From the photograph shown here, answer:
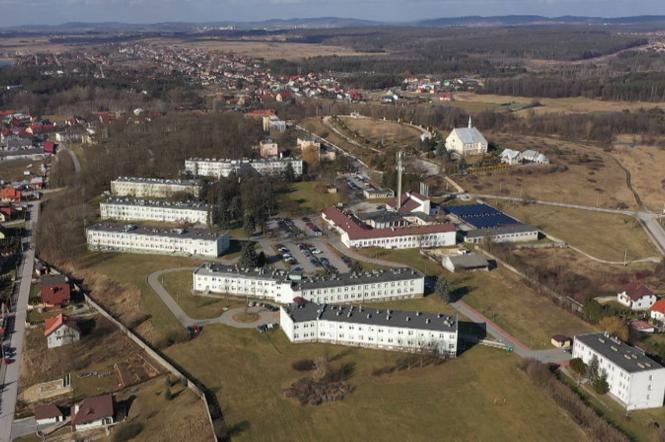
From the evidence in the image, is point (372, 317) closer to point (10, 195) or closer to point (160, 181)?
point (160, 181)

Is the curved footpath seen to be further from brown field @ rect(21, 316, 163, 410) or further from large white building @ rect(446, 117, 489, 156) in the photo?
large white building @ rect(446, 117, 489, 156)

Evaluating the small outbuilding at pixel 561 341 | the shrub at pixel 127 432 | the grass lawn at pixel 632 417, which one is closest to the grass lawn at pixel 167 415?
the shrub at pixel 127 432

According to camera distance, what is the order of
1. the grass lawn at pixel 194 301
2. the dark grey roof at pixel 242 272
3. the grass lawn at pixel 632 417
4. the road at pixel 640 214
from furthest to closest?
the road at pixel 640 214, the dark grey roof at pixel 242 272, the grass lawn at pixel 194 301, the grass lawn at pixel 632 417

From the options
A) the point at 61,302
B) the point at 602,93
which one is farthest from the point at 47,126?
the point at 602,93

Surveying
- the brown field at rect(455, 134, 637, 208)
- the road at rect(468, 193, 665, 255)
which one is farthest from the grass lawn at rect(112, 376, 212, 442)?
the brown field at rect(455, 134, 637, 208)

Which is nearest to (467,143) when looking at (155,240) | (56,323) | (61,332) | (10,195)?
(155,240)

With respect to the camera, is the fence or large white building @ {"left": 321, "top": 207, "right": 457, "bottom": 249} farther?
large white building @ {"left": 321, "top": 207, "right": 457, "bottom": 249}

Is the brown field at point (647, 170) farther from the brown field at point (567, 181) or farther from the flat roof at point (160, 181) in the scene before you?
the flat roof at point (160, 181)
